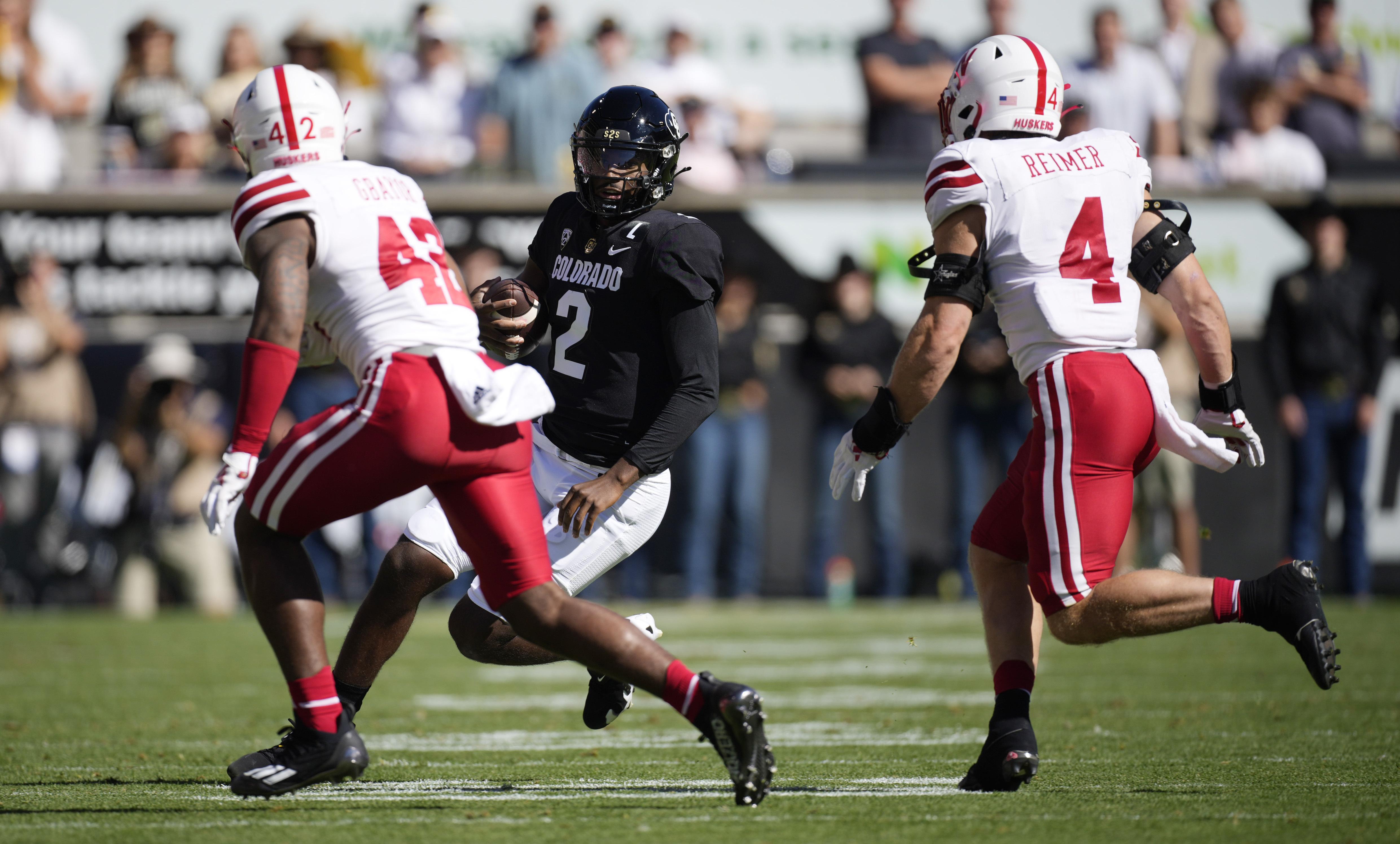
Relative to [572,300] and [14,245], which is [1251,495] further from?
[14,245]

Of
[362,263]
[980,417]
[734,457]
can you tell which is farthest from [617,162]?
[980,417]

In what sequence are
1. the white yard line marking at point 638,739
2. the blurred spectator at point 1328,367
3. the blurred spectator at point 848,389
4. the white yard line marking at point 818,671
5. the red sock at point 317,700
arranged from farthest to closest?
the blurred spectator at point 848,389
the blurred spectator at point 1328,367
the white yard line marking at point 818,671
the white yard line marking at point 638,739
the red sock at point 317,700

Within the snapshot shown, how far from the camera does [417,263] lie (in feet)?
12.7

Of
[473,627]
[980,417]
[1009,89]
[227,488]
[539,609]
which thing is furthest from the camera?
[980,417]

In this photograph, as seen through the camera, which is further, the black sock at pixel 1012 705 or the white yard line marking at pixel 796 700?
the white yard line marking at pixel 796 700

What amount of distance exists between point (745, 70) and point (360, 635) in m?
10.2

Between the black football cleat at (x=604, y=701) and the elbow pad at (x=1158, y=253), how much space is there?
5.78ft

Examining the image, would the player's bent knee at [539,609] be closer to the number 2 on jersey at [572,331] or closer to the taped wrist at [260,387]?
the taped wrist at [260,387]

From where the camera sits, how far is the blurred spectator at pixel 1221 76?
36.5ft

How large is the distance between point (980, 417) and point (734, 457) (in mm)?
1522

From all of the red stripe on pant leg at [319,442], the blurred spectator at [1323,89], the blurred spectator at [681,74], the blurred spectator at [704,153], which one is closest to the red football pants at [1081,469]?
the red stripe on pant leg at [319,442]

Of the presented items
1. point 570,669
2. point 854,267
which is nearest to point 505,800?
point 570,669

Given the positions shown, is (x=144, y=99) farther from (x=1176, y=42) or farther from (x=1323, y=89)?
(x=1323, y=89)

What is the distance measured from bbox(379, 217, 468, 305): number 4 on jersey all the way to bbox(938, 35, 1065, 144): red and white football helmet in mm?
1422
